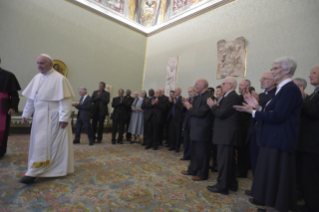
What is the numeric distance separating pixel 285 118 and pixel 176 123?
4130mm

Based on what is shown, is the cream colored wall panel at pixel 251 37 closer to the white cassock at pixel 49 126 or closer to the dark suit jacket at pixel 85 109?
the dark suit jacket at pixel 85 109

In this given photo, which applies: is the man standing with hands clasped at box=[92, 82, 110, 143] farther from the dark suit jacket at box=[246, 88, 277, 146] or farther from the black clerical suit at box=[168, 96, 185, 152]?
the dark suit jacket at box=[246, 88, 277, 146]

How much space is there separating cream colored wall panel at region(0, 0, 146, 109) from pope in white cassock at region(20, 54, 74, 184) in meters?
6.08

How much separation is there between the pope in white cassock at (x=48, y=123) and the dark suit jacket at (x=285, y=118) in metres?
2.96

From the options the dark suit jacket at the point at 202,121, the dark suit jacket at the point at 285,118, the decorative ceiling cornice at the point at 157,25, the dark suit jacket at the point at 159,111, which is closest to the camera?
the dark suit jacket at the point at 285,118

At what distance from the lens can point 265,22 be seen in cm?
705

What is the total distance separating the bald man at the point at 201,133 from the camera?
11.4 ft

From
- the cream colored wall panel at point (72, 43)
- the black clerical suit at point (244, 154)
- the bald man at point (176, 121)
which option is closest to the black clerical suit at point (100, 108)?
the bald man at point (176, 121)

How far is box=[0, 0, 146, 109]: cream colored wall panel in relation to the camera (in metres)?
7.75

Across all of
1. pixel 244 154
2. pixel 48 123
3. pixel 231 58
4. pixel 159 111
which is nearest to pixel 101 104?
pixel 159 111

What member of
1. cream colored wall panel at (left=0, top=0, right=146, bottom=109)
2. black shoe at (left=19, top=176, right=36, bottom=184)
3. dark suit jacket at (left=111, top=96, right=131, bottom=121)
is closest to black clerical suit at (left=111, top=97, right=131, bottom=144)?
dark suit jacket at (left=111, top=96, right=131, bottom=121)

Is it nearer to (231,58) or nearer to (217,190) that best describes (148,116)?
(217,190)

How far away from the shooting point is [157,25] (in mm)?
11453

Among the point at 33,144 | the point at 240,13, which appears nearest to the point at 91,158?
the point at 33,144
